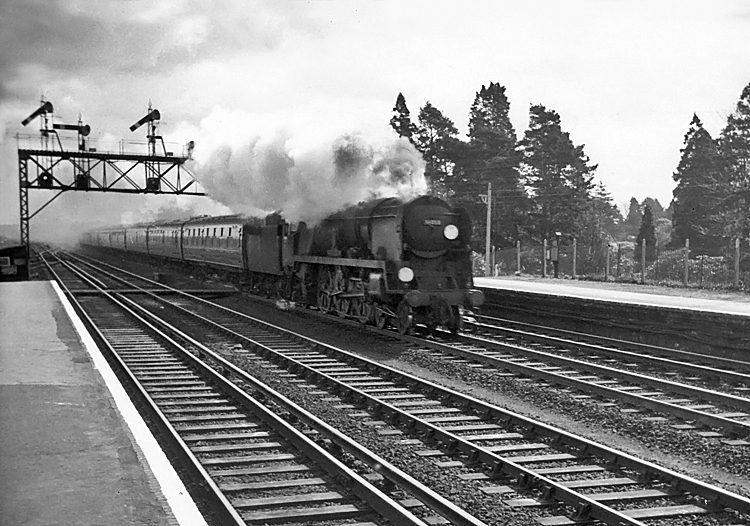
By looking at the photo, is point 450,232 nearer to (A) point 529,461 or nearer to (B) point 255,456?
(A) point 529,461

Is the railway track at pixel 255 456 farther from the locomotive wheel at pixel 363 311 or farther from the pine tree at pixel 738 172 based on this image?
the pine tree at pixel 738 172

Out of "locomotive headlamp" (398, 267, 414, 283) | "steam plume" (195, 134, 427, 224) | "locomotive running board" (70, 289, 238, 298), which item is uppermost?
"steam plume" (195, 134, 427, 224)

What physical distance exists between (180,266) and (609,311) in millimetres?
25138

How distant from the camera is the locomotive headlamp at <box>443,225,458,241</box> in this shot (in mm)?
14896

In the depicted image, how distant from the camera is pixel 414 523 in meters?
5.05

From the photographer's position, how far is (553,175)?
149 ft

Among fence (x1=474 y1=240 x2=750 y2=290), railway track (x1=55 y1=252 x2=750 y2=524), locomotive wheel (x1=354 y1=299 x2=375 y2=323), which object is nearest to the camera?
railway track (x1=55 y1=252 x2=750 y2=524)

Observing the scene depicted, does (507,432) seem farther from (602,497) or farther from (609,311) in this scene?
(609,311)

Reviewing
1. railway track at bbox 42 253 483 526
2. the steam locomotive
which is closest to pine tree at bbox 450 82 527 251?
the steam locomotive

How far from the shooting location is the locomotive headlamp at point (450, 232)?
1490cm

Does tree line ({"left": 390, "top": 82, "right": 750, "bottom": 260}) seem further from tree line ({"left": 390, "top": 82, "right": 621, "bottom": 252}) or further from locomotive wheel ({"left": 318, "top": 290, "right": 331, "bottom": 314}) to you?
locomotive wheel ({"left": 318, "top": 290, "right": 331, "bottom": 314})

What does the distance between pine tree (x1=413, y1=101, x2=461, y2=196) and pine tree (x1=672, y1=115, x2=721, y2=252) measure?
45.5ft

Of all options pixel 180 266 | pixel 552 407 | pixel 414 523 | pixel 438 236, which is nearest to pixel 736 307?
pixel 438 236

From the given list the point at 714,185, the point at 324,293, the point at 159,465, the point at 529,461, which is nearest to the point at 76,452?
the point at 159,465
